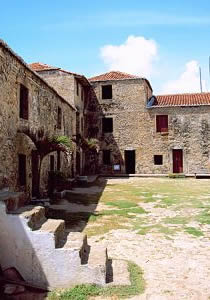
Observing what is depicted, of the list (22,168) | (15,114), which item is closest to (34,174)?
(22,168)

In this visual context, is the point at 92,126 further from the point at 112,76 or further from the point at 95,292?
the point at 95,292

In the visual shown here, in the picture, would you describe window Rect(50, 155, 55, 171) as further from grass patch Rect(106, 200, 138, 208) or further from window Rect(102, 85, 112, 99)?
window Rect(102, 85, 112, 99)

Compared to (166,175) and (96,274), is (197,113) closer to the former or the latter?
(166,175)

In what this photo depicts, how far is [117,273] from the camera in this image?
504 centimetres

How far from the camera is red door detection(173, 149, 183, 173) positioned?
1016 inches

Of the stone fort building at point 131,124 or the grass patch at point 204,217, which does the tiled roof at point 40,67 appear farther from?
the grass patch at point 204,217

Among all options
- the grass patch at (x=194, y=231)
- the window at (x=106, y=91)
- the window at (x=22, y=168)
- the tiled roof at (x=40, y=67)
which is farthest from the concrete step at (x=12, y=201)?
the window at (x=106, y=91)

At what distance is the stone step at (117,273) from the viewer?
4.71m

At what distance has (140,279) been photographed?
4.89 m

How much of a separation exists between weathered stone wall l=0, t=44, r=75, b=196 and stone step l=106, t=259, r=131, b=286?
16.0 ft

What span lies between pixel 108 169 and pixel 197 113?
9.14 meters

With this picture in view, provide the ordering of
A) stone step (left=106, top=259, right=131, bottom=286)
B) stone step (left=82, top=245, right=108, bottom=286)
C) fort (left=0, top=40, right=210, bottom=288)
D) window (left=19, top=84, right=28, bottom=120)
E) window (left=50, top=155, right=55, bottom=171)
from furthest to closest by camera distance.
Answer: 1. window (left=50, top=155, right=55, bottom=171)
2. window (left=19, top=84, right=28, bottom=120)
3. fort (left=0, top=40, right=210, bottom=288)
4. stone step (left=106, top=259, right=131, bottom=286)
5. stone step (left=82, top=245, right=108, bottom=286)

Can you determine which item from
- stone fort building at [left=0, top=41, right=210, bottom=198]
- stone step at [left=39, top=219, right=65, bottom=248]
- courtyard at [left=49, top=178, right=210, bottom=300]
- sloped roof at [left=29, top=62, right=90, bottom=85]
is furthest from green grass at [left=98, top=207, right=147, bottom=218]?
sloped roof at [left=29, top=62, right=90, bottom=85]

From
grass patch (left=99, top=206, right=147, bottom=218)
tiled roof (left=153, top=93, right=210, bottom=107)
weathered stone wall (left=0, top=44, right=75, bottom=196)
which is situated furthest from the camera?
tiled roof (left=153, top=93, right=210, bottom=107)
